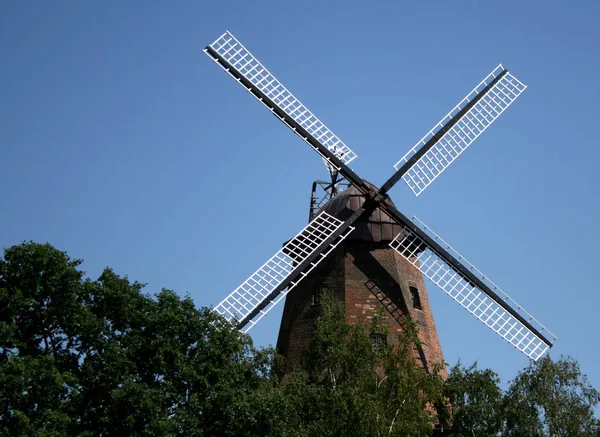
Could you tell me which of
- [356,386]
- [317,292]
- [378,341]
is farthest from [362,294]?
[356,386]

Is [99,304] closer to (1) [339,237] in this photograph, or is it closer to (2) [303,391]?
(2) [303,391]

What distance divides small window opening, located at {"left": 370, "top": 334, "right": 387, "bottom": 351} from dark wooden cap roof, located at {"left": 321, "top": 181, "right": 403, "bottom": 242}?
3.80 m

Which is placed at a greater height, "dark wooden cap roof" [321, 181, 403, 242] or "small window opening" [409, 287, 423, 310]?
"dark wooden cap roof" [321, 181, 403, 242]

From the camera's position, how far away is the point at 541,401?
28.9 metres

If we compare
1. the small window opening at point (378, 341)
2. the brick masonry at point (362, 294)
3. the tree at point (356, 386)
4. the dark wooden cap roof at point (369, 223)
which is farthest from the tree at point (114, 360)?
the dark wooden cap roof at point (369, 223)

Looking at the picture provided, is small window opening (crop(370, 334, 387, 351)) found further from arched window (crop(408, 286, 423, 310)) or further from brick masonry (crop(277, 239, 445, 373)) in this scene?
arched window (crop(408, 286, 423, 310))

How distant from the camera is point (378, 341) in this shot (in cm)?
3173

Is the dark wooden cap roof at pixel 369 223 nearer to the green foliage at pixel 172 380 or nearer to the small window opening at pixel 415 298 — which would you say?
the small window opening at pixel 415 298

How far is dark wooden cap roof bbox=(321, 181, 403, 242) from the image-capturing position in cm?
3362

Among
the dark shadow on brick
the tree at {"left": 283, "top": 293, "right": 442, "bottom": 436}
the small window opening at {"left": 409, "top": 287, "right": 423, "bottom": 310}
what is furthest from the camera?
the small window opening at {"left": 409, "top": 287, "right": 423, "bottom": 310}

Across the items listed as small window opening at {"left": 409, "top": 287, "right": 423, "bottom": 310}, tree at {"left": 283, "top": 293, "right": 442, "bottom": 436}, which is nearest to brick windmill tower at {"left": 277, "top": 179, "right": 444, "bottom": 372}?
small window opening at {"left": 409, "top": 287, "right": 423, "bottom": 310}

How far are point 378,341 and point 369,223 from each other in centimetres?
471

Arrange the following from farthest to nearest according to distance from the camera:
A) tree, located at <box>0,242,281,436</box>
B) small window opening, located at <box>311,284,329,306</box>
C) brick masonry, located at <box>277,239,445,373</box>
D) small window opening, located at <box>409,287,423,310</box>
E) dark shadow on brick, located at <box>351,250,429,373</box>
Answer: small window opening, located at <box>409,287,423,310</box> → small window opening, located at <box>311,284,329,306</box> → dark shadow on brick, located at <box>351,250,429,373</box> → brick masonry, located at <box>277,239,445,373</box> → tree, located at <box>0,242,281,436</box>

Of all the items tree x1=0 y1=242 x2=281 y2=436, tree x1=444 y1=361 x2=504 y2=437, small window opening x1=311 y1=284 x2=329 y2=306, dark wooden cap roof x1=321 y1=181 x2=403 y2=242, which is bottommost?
tree x1=0 y1=242 x2=281 y2=436
